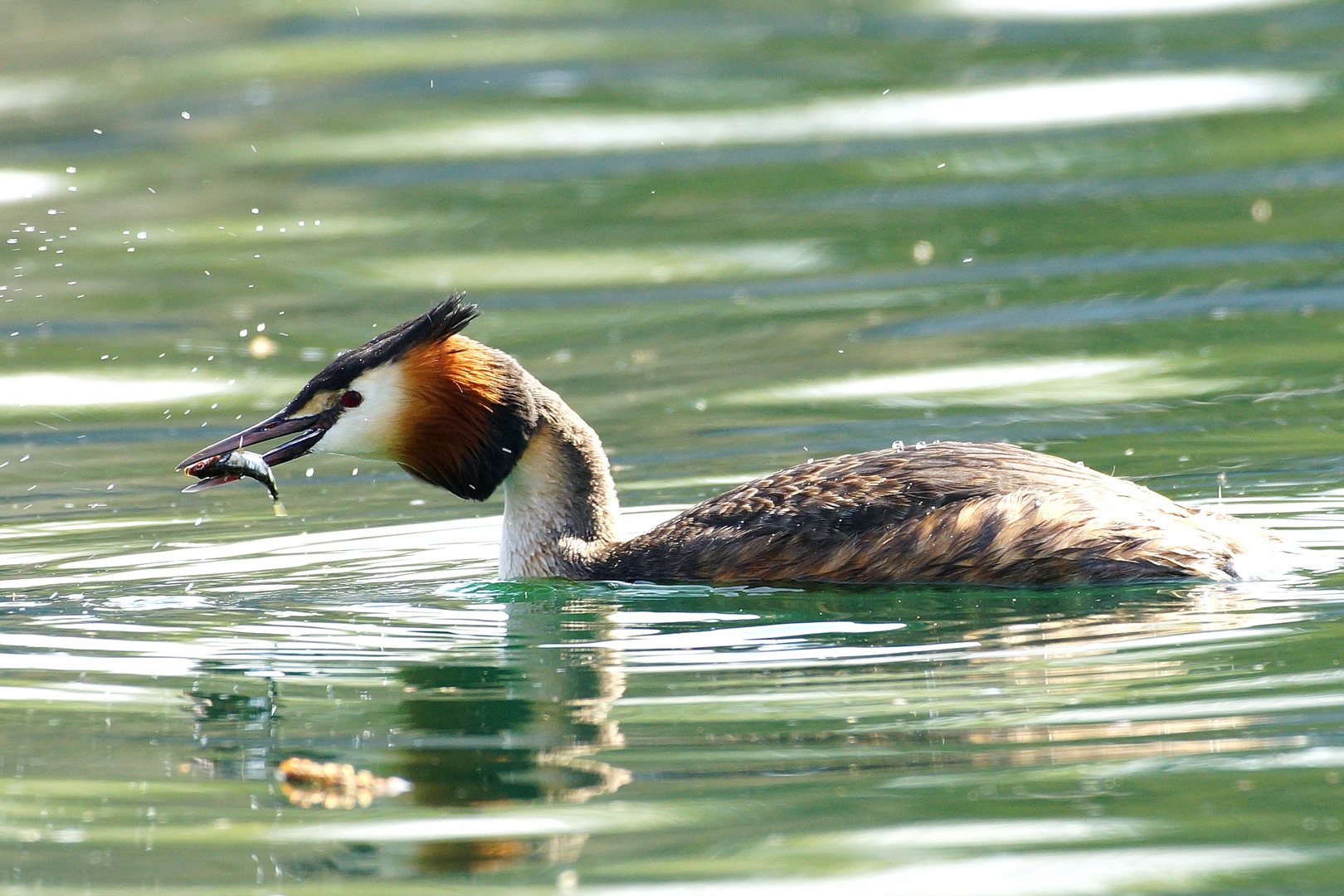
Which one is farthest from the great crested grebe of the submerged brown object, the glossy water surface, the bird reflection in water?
the submerged brown object

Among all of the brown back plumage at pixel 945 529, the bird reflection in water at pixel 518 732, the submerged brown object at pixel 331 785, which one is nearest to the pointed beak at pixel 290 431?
the bird reflection in water at pixel 518 732

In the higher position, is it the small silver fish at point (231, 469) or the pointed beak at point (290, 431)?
the pointed beak at point (290, 431)

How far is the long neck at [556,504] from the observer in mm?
7551

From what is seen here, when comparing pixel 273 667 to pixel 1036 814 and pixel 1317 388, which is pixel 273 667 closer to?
pixel 1036 814

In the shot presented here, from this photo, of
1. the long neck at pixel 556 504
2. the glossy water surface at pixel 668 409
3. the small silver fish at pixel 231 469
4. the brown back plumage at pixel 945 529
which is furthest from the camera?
the long neck at pixel 556 504

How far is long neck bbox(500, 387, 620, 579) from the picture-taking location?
24.8ft

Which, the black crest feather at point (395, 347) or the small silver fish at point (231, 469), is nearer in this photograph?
the small silver fish at point (231, 469)

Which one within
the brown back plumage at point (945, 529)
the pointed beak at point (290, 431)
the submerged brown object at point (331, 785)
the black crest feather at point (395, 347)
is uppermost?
the black crest feather at point (395, 347)

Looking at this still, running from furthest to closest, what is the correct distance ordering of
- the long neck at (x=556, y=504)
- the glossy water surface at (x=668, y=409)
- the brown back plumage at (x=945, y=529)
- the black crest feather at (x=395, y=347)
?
the long neck at (x=556, y=504)
the black crest feather at (x=395, y=347)
the brown back plumage at (x=945, y=529)
the glossy water surface at (x=668, y=409)

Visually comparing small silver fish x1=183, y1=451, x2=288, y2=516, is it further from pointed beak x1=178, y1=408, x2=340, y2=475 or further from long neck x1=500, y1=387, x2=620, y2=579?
long neck x1=500, y1=387, x2=620, y2=579

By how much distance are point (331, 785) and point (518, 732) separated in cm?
62

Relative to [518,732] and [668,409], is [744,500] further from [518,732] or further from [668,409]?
[668,409]

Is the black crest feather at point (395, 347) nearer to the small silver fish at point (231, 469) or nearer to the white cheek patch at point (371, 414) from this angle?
the white cheek patch at point (371, 414)

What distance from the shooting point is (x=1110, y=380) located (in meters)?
10.0
